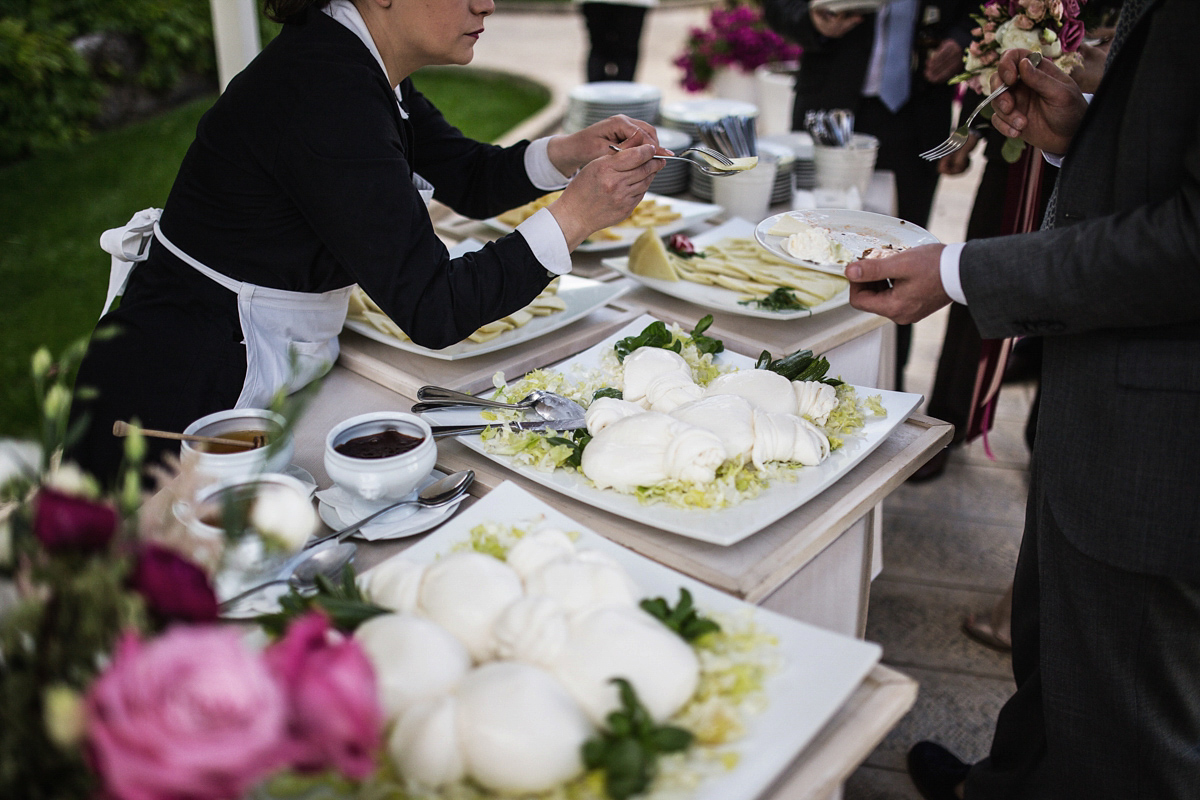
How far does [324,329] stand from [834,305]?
112 cm

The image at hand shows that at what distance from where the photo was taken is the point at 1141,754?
1.38 meters

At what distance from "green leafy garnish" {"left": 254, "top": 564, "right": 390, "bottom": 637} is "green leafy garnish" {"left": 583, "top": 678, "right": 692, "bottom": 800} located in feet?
0.91

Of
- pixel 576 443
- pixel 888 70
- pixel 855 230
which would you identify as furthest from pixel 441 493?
pixel 888 70

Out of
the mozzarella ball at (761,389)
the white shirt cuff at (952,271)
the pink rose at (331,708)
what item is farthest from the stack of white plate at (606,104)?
the pink rose at (331,708)

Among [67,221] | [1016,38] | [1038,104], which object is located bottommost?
[67,221]

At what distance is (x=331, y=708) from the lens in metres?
0.55

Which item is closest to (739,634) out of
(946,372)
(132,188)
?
(946,372)

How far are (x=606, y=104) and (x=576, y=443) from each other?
1.98 m

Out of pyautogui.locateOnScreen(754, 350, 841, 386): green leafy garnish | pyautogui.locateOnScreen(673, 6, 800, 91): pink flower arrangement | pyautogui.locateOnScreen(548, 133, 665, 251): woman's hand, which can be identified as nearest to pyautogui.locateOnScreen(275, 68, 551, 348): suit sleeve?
pyautogui.locateOnScreen(548, 133, 665, 251): woman's hand

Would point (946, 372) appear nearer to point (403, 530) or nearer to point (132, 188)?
point (403, 530)

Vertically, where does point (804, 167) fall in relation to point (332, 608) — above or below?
above

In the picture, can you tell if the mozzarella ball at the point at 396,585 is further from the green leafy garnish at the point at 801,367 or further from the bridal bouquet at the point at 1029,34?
the bridal bouquet at the point at 1029,34

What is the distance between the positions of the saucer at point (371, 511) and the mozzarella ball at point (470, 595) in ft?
0.83

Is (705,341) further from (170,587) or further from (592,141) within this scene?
(170,587)
